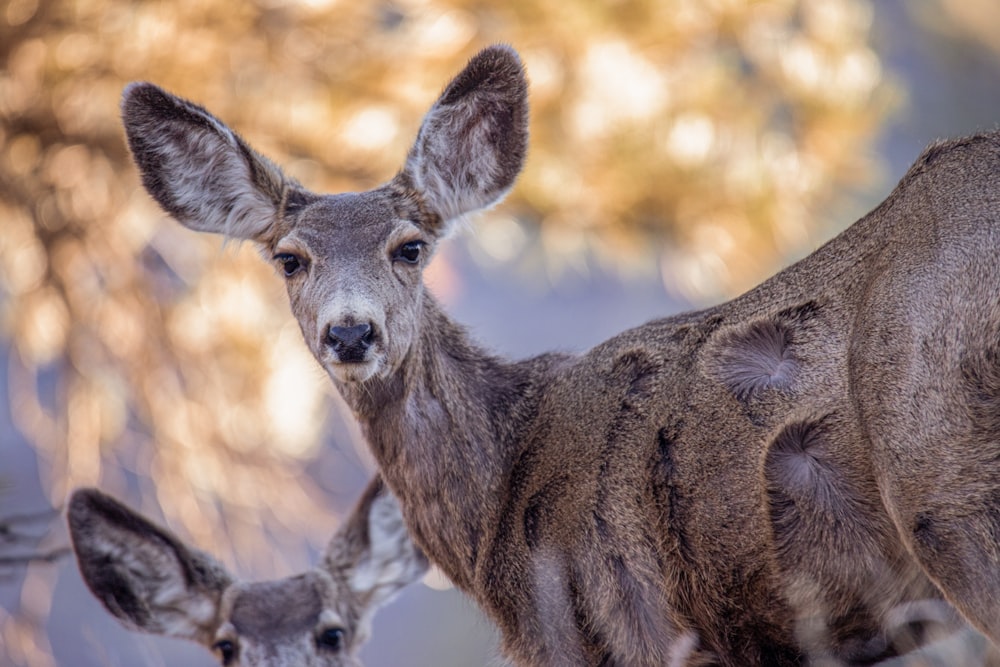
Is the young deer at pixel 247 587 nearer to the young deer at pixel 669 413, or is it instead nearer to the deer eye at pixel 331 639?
the deer eye at pixel 331 639

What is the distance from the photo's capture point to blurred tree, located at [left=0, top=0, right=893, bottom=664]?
7.89 metres

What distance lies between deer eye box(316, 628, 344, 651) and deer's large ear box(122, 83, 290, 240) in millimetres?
1694

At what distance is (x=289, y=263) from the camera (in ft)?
16.3

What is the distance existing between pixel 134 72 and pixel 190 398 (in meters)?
2.10

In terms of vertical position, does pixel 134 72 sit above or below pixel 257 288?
above

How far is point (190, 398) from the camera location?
8156 millimetres

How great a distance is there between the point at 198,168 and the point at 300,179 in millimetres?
2844

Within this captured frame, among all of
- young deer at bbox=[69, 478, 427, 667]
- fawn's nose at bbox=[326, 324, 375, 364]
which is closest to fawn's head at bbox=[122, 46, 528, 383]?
fawn's nose at bbox=[326, 324, 375, 364]

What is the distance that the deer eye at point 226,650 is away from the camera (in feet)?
16.9

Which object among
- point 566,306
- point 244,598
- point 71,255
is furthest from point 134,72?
point 566,306

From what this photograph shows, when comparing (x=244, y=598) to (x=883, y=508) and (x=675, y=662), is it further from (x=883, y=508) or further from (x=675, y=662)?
(x=883, y=508)

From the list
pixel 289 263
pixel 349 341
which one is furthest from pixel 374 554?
pixel 349 341

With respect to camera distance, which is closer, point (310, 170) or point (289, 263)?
point (289, 263)

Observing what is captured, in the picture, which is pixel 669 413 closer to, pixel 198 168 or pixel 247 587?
pixel 247 587
